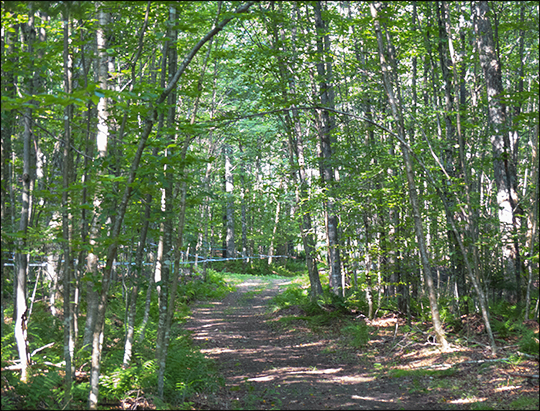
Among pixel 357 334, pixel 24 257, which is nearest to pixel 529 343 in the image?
pixel 357 334

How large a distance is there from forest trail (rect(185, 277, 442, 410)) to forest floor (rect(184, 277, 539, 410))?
0.05 ft

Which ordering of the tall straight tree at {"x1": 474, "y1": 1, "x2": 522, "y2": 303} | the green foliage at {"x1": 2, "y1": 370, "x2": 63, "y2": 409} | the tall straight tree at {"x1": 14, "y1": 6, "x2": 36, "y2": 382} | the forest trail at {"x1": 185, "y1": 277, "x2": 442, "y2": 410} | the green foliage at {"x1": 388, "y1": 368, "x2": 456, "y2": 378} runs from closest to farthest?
1. the green foliage at {"x1": 2, "y1": 370, "x2": 63, "y2": 409}
2. the tall straight tree at {"x1": 14, "y1": 6, "x2": 36, "y2": 382}
3. the forest trail at {"x1": 185, "y1": 277, "x2": 442, "y2": 410}
4. the green foliage at {"x1": 388, "y1": 368, "x2": 456, "y2": 378}
5. the tall straight tree at {"x1": 474, "y1": 1, "x2": 522, "y2": 303}

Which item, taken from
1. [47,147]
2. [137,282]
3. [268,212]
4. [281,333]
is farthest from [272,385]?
[268,212]

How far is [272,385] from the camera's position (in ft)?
20.2

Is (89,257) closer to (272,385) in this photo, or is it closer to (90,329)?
(90,329)

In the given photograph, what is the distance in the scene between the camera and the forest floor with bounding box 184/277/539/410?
5.11 metres

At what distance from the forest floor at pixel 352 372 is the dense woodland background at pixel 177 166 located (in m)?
0.77

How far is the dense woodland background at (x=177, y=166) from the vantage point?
14.0ft

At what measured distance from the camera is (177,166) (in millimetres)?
4777

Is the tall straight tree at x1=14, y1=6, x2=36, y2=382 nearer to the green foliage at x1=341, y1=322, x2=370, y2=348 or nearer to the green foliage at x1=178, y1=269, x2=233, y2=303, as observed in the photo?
the green foliage at x1=341, y1=322, x2=370, y2=348

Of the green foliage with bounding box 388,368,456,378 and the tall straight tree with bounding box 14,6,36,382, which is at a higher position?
the tall straight tree with bounding box 14,6,36,382

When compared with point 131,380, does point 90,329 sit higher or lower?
higher

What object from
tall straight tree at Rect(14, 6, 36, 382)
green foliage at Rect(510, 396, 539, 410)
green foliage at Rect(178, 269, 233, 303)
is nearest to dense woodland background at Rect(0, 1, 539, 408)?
tall straight tree at Rect(14, 6, 36, 382)

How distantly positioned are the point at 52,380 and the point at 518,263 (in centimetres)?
817
